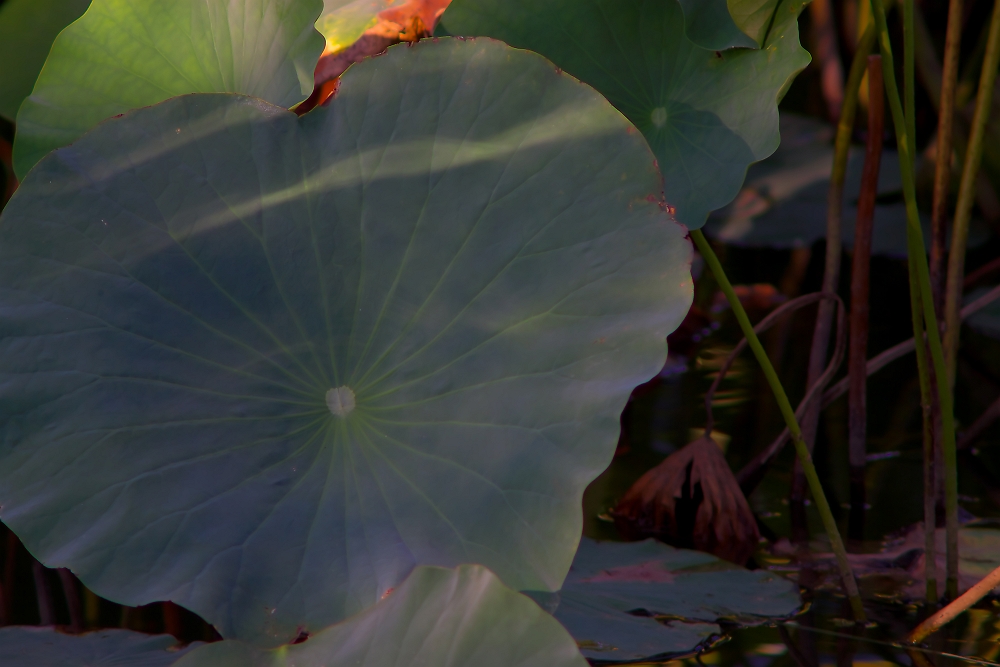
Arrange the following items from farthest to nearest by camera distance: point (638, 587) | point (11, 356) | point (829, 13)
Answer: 1. point (829, 13)
2. point (638, 587)
3. point (11, 356)

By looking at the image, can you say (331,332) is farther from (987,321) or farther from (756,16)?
(987,321)

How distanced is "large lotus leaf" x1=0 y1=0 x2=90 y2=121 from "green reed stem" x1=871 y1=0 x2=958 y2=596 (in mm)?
961

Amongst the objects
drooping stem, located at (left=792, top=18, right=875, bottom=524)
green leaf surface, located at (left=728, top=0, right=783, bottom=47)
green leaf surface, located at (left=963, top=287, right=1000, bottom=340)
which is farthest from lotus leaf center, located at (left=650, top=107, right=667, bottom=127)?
green leaf surface, located at (left=963, top=287, right=1000, bottom=340)

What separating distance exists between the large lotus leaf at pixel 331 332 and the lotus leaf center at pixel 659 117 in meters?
0.19

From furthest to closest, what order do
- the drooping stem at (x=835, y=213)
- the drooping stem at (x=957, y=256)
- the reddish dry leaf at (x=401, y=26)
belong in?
the reddish dry leaf at (x=401, y=26)
the drooping stem at (x=835, y=213)
the drooping stem at (x=957, y=256)

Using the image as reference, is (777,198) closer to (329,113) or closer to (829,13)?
(829,13)

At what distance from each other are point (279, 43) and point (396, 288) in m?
0.28

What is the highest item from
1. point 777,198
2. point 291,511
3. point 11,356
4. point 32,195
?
point 777,198

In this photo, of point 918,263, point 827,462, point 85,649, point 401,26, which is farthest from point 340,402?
point 827,462

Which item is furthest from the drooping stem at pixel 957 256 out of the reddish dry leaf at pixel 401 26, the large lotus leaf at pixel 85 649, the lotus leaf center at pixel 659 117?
the large lotus leaf at pixel 85 649

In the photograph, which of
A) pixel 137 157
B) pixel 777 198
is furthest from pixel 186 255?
pixel 777 198

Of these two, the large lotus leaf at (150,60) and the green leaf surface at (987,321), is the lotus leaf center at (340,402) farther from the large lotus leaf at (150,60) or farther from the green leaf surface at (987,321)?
the green leaf surface at (987,321)

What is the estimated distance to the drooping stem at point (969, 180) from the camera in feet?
3.05

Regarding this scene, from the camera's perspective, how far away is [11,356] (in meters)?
0.68
